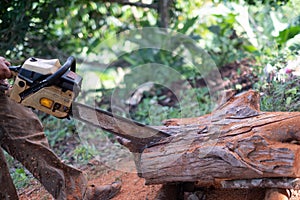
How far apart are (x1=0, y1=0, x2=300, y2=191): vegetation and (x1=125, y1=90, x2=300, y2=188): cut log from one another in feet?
5.78

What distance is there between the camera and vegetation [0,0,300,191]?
5191 mm

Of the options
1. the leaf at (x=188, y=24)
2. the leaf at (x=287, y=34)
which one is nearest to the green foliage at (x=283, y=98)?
the leaf at (x=287, y=34)

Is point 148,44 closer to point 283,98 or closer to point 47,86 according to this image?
point 283,98

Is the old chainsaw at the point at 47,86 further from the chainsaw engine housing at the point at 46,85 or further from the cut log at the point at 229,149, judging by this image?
the cut log at the point at 229,149

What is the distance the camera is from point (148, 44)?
19.7 ft

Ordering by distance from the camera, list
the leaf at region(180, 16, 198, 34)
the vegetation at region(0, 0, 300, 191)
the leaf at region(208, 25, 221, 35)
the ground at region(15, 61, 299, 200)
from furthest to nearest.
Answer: the leaf at region(208, 25, 221, 35) → the leaf at region(180, 16, 198, 34) → the vegetation at region(0, 0, 300, 191) → the ground at region(15, 61, 299, 200)

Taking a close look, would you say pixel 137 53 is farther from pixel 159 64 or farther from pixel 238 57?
pixel 238 57

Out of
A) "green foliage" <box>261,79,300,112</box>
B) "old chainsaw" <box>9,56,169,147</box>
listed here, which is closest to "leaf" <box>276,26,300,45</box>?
"green foliage" <box>261,79,300,112</box>

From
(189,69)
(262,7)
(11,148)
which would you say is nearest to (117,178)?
(11,148)

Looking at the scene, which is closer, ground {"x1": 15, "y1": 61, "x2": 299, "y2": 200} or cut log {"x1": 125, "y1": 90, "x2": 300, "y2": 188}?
cut log {"x1": 125, "y1": 90, "x2": 300, "y2": 188}

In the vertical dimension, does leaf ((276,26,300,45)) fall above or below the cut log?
above

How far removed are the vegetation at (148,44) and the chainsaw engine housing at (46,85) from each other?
6.31ft

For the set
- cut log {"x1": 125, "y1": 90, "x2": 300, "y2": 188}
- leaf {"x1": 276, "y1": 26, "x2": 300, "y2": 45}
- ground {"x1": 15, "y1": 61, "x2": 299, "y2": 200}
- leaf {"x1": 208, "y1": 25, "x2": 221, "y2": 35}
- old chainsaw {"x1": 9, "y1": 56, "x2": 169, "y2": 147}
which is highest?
leaf {"x1": 276, "y1": 26, "x2": 300, "y2": 45}

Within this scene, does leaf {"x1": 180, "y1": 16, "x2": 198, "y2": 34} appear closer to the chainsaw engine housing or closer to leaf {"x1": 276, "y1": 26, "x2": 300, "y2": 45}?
leaf {"x1": 276, "y1": 26, "x2": 300, "y2": 45}
